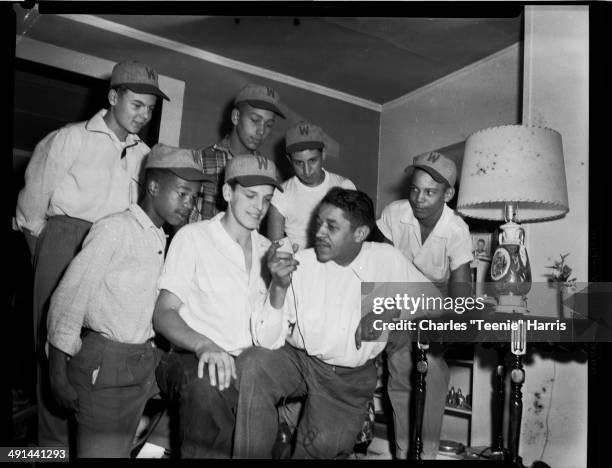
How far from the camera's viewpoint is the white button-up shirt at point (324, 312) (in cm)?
162

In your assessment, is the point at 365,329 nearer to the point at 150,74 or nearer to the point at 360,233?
the point at 360,233

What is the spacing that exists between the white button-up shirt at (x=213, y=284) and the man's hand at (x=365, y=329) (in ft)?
1.01

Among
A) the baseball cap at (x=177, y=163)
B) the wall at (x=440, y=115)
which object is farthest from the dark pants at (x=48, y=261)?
the wall at (x=440, y=115)

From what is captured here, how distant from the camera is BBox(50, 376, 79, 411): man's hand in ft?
4.93

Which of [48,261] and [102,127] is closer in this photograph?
[48,261]

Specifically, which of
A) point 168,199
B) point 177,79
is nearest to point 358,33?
point 177,79

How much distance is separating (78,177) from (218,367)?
0.83 m

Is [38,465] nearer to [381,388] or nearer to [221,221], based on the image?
[221,221]

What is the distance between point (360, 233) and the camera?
179 centimetres

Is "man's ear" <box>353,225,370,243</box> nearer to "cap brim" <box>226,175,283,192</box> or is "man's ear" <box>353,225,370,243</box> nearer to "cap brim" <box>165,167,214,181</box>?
"cap brim" <box>226,175,283,192</box>

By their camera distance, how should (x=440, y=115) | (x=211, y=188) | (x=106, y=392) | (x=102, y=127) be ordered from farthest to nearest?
(x=440, y=115)
(x=211, y=188)
(x=102, y=127)
(x=106, y=392)

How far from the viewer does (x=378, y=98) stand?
2.43 m

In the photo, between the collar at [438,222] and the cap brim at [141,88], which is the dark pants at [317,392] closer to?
the collar at [438,222]

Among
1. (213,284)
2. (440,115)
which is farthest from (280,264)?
(440,115)
